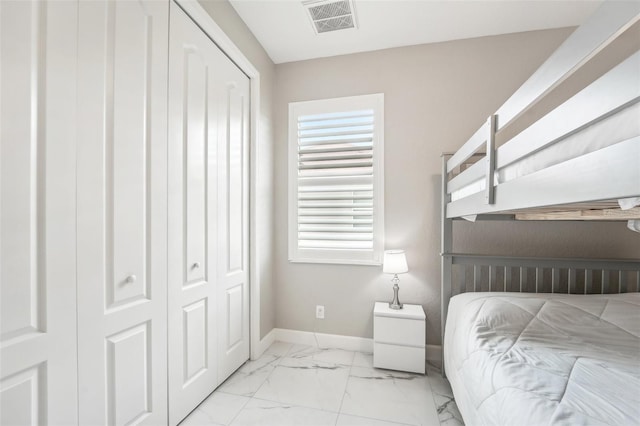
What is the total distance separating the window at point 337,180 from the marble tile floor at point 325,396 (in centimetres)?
85

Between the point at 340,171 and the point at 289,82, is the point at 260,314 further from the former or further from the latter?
the point at 289,82

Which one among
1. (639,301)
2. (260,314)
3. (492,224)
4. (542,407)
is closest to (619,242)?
(639,301)

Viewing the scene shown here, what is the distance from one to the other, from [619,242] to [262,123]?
2.90 m

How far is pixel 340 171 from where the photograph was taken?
2527 mm

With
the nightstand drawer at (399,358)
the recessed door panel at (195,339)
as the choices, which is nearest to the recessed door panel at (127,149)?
the recessed door panel at (195,339)

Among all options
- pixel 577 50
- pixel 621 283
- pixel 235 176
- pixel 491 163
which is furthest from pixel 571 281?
pixel 235 176

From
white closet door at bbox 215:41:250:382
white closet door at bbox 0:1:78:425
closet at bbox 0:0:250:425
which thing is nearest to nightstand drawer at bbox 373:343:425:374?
white closet door at bbox 215:41:250:382

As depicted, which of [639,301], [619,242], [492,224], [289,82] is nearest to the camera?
[639,301]

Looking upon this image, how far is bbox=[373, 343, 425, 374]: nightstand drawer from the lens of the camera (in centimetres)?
207

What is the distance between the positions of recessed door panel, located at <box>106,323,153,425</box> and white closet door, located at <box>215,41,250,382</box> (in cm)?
58

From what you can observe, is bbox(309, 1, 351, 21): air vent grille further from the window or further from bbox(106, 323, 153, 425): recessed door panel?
bbox(106, 323, 153, 425): recessed door panel

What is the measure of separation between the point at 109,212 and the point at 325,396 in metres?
1.63

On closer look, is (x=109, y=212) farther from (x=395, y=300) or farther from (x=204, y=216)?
(x=395, y=300)

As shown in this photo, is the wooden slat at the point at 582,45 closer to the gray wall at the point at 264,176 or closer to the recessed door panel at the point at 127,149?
the recessed door panel at the point at 127,149
